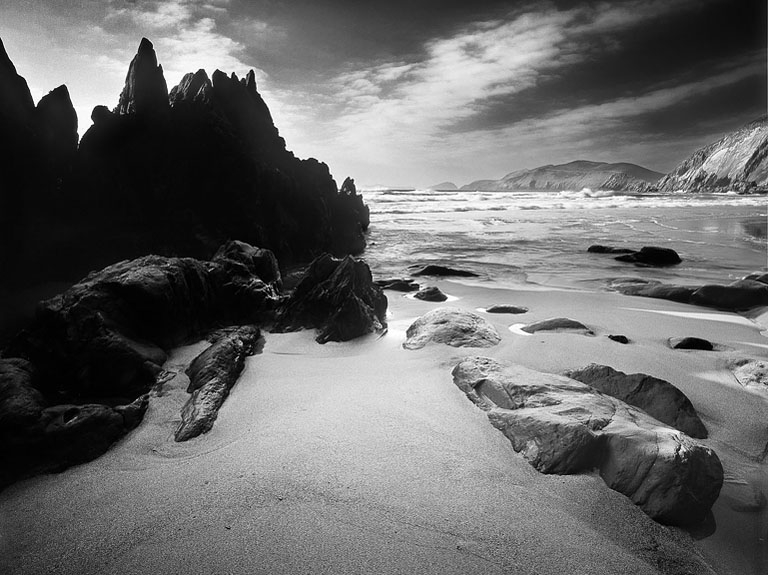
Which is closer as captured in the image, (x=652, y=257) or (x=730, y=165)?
(x=652, y=257)

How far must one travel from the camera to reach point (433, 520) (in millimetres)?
2102

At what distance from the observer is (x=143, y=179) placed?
11.3 meters

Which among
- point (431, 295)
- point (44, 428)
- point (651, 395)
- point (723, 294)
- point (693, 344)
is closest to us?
point (44, 428)

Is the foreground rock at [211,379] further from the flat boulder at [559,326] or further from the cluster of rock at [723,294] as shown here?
the cluster of rock at [723,294]

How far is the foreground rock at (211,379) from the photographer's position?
306 centimetres

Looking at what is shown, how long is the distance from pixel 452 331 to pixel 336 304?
1.76 metres

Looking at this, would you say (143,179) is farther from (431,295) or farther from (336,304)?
(431,295)

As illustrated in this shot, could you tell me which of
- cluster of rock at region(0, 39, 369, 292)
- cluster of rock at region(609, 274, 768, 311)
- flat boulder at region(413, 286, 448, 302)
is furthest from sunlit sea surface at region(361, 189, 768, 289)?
cluster of rock at region(0, 39, 369, 292)

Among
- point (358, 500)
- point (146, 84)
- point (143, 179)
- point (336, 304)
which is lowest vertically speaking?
point (358, 500)

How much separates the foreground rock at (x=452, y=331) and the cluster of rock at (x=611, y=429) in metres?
0.73

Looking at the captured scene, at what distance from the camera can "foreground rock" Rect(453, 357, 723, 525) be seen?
6.91 feet

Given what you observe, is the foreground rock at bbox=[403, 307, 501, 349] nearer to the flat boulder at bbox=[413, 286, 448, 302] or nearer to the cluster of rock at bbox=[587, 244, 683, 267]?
the flat boulder at bbox=[413, 286, 448, 302]

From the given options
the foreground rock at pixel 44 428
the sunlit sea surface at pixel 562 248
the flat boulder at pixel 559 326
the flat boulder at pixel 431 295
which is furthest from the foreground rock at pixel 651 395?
the sunlit sea surface at pixel 562 248

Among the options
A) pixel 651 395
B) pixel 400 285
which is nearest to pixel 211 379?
pixel 651 395
